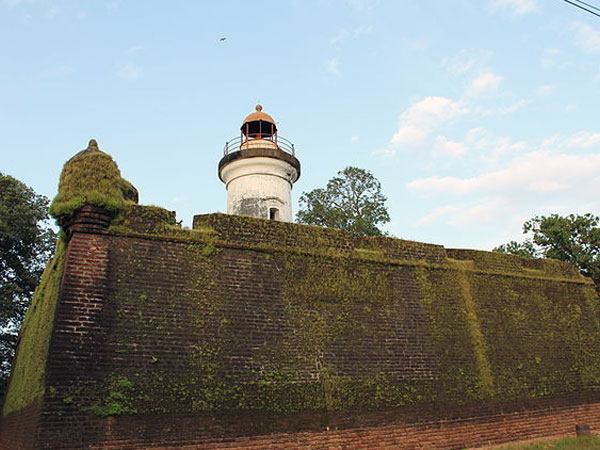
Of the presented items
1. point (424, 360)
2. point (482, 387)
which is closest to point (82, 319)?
point (424, 360)

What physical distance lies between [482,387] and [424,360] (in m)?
1.62

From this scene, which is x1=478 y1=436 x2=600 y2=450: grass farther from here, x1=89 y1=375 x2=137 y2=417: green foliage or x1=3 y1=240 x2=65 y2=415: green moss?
x1=3 y1=240 x2=65 y2=415: green moss

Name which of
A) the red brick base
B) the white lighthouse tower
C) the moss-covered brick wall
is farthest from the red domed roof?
the red brick base

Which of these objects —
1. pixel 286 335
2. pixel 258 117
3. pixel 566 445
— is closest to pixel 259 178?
pixel 258 117

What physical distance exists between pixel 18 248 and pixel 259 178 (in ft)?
34.8

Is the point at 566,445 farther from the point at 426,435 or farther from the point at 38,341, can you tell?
the point at 38,341

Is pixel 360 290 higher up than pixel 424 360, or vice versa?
pixel 360 290

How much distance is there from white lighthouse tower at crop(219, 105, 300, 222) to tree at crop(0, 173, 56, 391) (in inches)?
333

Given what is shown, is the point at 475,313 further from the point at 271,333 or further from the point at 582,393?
the point at 271,333

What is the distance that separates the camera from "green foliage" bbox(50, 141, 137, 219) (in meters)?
8.72

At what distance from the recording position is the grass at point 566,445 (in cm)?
1048

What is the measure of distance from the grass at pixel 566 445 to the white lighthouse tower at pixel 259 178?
886cm

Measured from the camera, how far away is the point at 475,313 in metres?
12.4

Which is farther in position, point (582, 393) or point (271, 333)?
point (582, 393)
